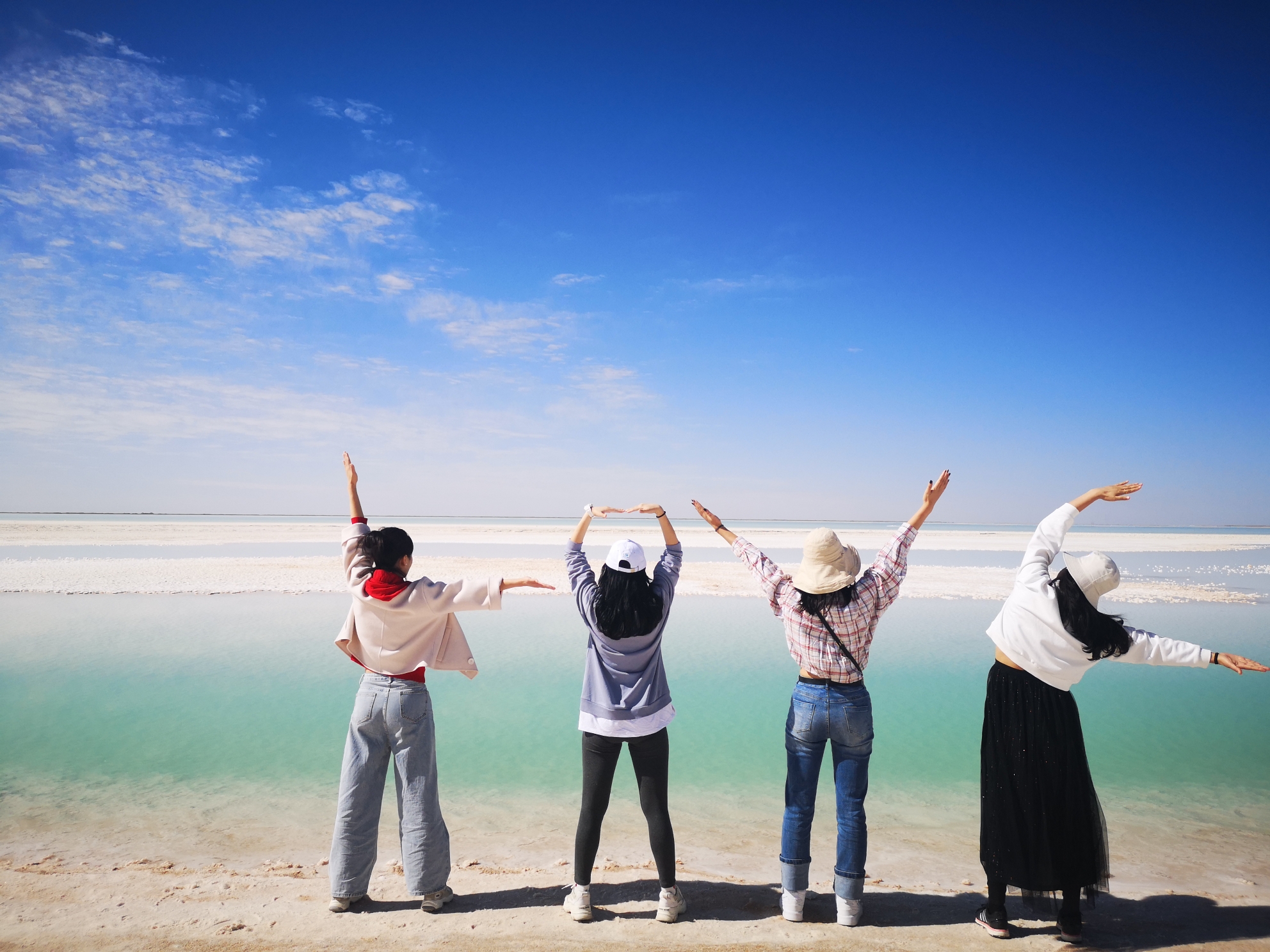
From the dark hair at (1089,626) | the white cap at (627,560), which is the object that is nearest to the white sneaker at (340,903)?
the white cap at (627,560)

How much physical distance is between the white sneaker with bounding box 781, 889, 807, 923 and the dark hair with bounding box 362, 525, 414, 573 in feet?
9.01

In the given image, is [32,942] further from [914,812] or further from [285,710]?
[914,812]

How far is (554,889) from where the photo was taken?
13.7 ft

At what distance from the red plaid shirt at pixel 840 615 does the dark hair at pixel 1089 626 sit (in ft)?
2.52

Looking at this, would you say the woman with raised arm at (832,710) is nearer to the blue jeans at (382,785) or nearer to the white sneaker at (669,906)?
the white sneaker at (669,906)

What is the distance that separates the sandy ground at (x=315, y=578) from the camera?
16547mm

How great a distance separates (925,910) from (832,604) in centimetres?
186

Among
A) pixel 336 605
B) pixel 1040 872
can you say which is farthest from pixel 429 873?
pixel 336 605

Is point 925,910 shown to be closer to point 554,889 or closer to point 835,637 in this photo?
point 835,637

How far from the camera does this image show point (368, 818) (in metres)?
3.84

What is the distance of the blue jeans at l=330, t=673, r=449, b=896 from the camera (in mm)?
3783

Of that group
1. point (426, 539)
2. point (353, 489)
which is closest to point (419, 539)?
point (426, 539)

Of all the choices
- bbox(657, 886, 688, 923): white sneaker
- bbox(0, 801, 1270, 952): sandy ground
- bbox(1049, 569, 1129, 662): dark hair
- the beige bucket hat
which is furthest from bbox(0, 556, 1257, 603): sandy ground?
bbox(1049, 569, 1129, 662): dark hair

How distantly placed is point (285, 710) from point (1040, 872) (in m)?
7.24
